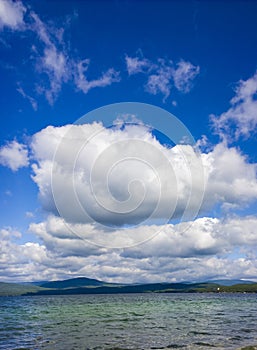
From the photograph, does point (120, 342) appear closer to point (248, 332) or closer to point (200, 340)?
point (200, 340)

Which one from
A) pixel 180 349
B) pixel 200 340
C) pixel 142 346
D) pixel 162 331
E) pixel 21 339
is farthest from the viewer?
pixel 162 331

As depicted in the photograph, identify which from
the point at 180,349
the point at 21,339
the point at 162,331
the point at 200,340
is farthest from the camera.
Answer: the point at 162,331

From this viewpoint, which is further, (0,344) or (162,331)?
(162,331)

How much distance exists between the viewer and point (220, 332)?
41.8 meters

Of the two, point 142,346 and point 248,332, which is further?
point 248,332

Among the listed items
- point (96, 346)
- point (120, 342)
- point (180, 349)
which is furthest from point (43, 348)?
point (180, 349)

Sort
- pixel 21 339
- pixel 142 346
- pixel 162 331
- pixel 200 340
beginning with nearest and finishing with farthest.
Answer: pixel 142 346 → pixel 200 340 → pixel 21 339 → pixel 162 331

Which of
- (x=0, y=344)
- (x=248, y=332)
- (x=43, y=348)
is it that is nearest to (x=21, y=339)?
(x=0, y=344)

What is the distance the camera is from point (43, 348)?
32469 millimetres

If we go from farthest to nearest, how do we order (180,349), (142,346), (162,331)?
(162,331), (142,346), (180,349)

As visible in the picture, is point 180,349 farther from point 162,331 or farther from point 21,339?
point 21,339

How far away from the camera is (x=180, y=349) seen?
A: 30.2 meters

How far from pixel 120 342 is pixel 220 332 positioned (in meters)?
13.8

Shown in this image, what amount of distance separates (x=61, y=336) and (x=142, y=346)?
12.5 m
